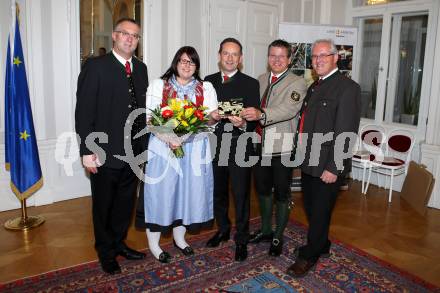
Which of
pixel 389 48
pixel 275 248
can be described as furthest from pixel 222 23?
pixel 275 248

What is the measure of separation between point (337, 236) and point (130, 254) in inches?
78.5

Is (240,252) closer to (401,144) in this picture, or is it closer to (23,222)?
(23,222)

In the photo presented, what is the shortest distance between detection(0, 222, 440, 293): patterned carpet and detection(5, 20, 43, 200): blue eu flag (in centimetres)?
133

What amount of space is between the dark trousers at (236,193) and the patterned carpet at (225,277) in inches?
10.5

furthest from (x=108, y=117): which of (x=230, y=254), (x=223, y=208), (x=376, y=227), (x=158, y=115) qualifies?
(x=376, y=227)

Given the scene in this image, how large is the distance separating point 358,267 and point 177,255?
148cm

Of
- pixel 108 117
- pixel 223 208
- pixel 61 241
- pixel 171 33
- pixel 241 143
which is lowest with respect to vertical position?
pixel 61 241

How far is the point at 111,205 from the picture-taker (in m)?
2.92

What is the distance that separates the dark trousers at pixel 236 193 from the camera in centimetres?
314

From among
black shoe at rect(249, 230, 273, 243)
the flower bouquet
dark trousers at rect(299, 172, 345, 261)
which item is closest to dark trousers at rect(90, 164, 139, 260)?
the flower bouquet

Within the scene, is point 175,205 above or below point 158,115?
below

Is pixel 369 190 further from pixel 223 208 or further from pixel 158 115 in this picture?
pixel 158 115

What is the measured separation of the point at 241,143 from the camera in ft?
10.1

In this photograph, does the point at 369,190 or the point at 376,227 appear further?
the point at 369,190
